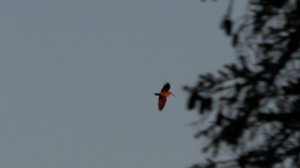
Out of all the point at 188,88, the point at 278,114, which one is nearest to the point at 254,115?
the point at 278,114

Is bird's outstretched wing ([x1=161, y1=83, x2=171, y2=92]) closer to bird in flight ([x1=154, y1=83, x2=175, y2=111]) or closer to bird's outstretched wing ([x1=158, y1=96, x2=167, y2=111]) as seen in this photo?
bird in flight ([x1=154, y1=83, x2=175, y2=111])

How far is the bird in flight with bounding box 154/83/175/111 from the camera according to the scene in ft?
56.7

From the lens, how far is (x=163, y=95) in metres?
18.2

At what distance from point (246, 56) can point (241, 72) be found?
7.3 inches

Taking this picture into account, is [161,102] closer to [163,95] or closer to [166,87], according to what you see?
[163,95]

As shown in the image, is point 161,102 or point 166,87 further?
point 161,102

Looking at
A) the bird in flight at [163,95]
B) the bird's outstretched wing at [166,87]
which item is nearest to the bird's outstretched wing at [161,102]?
the bird in flight at [163,95]

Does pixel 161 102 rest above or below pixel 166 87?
above

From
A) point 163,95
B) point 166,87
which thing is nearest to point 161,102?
point 163,95

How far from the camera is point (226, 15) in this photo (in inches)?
313

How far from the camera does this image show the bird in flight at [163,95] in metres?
17.3

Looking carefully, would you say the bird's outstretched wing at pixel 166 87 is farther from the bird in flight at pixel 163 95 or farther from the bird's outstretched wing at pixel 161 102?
the bird's outstretched wing at pixel 161 102

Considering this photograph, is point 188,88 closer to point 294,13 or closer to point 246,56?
point 246,56

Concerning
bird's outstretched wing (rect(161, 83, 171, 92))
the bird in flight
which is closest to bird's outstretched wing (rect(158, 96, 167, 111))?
the bird in flight
